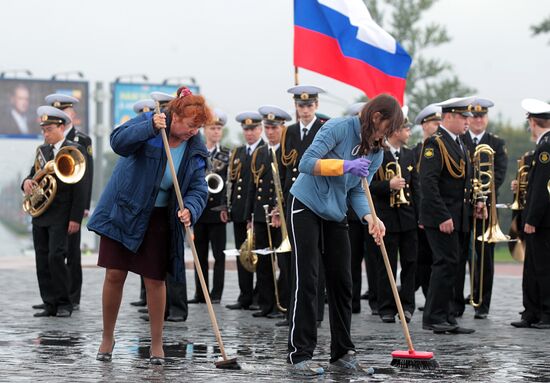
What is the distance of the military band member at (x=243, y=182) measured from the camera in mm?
14727

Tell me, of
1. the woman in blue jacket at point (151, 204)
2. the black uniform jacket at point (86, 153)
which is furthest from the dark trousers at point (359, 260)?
the woman in blue jacket at point (151, 204)

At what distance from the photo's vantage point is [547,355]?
10.0 m

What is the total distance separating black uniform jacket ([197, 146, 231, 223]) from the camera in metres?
15.3

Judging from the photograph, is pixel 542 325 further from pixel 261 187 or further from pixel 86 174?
pixel 86 174

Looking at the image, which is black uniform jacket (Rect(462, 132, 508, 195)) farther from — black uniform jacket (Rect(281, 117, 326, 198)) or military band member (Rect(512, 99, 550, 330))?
black uniform jacket (Rect(281, 117, 326, 198))

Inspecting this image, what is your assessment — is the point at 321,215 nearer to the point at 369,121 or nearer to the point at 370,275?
the point at 369,121

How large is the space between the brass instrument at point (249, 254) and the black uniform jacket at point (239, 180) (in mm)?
421

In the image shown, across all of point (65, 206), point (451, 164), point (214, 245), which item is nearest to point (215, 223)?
point (214, 245)

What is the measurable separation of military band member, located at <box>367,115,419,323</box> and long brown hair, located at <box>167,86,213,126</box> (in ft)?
15.0

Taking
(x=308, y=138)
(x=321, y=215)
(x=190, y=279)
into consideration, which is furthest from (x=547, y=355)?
(x=190, y=279)

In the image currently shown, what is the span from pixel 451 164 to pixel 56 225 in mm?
3941

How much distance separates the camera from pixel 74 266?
554 inches

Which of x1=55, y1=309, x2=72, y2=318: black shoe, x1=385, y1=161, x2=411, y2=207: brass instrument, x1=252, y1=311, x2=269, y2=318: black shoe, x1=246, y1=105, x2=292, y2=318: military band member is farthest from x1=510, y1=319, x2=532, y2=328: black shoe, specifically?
x1=55, y1=309, x2=72, y2=318: black shoe

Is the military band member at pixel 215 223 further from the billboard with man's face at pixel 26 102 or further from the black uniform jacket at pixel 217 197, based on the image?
the billboard with man's face at pixel 26 102
